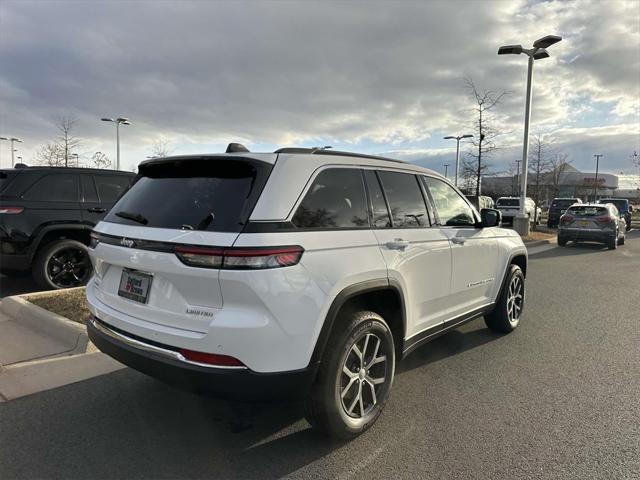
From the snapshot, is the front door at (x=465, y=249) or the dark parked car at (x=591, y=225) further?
the dark parked car at (x=591, y=225)

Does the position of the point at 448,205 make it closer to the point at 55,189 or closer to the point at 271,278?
the point at 271,278

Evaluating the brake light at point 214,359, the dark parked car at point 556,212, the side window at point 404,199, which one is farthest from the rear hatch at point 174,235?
the dark parked car at point 556,212

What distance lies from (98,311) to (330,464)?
1866 millimetres

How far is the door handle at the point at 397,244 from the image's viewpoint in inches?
130

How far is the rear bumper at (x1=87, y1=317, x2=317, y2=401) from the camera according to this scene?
8.29 ft

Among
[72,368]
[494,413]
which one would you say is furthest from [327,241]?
[72,368]

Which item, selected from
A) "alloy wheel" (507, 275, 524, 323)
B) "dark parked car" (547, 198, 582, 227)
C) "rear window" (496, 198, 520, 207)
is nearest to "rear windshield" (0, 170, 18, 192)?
"alloy wheel" (507, 275, 524, 323)

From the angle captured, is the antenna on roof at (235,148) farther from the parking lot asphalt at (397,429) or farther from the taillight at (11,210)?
the taillight at (11,210)

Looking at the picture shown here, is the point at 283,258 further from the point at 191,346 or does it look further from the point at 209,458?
the point at 209,458

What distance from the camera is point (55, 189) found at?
685cm

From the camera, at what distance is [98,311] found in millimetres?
3215

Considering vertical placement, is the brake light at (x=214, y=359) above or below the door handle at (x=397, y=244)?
below

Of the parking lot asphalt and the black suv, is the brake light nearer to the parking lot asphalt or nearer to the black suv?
the parking lot asphalt

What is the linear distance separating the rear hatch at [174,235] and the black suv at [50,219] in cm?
397
